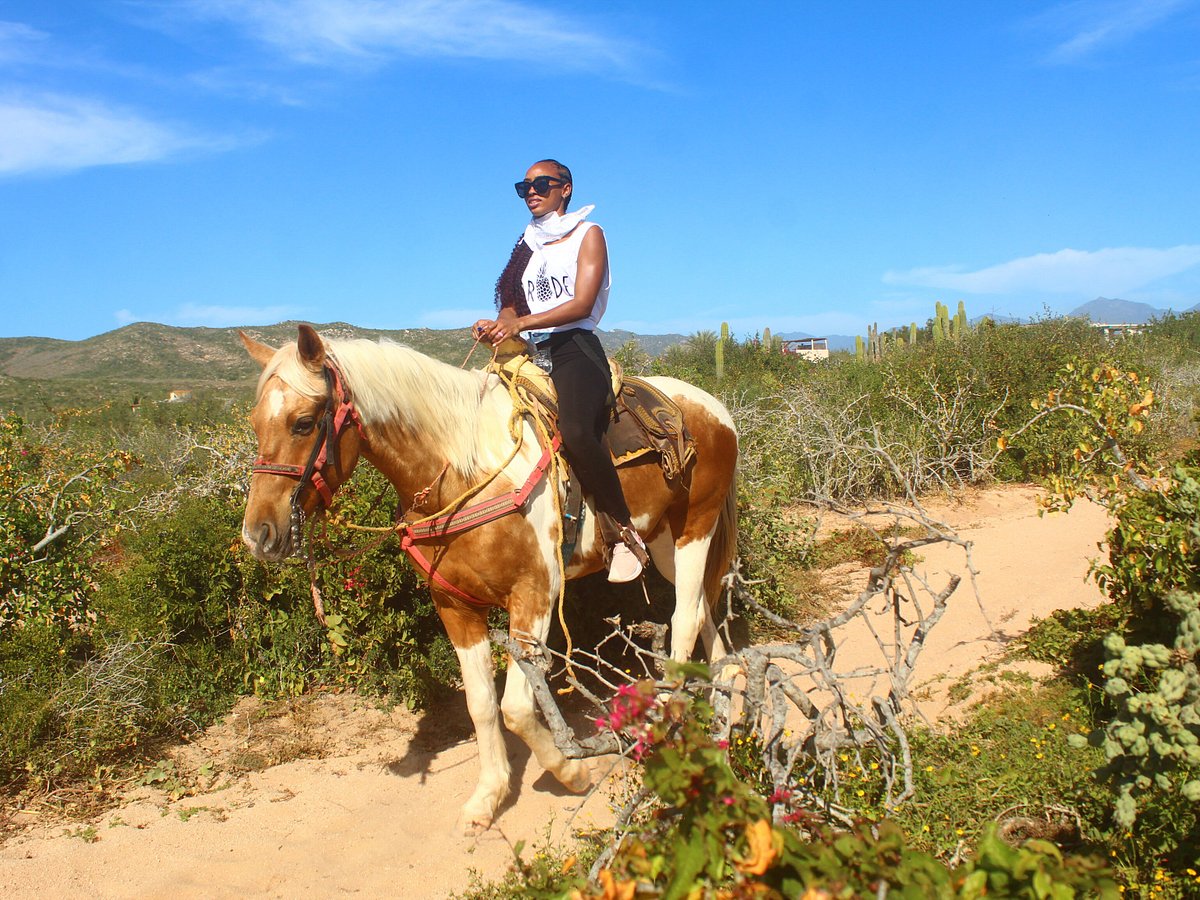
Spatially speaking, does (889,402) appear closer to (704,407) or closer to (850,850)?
(704,407)

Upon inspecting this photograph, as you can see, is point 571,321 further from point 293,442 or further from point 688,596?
point 688,596

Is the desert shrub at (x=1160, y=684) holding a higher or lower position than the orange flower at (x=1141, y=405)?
lower

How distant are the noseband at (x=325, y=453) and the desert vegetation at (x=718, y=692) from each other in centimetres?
59

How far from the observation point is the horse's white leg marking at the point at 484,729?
393 cm

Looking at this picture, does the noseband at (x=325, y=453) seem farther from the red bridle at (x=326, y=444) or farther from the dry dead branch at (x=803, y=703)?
the dry dead branch at (x=803, y=703)

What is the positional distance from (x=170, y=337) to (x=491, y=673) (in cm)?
5212

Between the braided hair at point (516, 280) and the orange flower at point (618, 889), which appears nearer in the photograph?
the orange flower at point (618, 889)

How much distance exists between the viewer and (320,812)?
411 centimetres

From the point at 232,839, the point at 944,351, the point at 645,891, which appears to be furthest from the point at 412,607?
the point at 944,351

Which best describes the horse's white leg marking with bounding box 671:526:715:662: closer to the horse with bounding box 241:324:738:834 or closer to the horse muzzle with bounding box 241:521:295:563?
the horse with bounding box 241:324:738:834

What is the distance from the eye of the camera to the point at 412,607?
514cm

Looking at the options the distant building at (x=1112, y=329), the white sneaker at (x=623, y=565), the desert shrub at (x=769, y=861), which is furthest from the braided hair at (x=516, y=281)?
the distant building at (x=1112, y=329)

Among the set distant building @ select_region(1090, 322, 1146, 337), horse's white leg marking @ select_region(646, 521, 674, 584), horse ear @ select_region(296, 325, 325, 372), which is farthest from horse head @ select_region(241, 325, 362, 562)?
distant building @ select_region(1090, 322, 1146, 337)

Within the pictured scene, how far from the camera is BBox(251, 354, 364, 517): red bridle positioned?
3230mm
